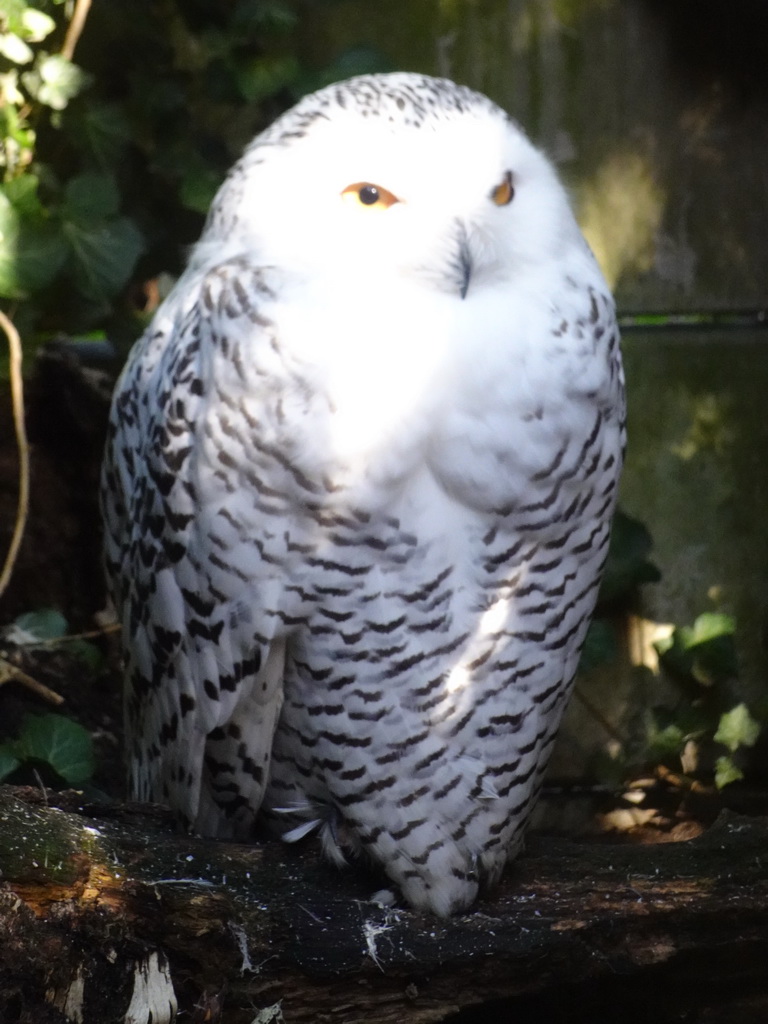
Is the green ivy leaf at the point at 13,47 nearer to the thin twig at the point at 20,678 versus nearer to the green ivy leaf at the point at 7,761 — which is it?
the thin twig at the point at 20,678

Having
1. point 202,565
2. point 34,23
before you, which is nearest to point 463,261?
point 202,565

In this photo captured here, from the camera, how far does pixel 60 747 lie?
7.03 ft

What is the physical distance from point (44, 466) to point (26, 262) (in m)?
0.77

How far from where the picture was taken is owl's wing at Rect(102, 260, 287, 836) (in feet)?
5.48

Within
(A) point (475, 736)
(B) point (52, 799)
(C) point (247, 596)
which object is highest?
(C) point (247, 596)

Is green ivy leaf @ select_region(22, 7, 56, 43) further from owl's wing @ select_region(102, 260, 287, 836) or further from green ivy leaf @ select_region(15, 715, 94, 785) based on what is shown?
green ivy leaf @ select_region(15, 715, 94, 785)

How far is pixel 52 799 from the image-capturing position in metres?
1.67

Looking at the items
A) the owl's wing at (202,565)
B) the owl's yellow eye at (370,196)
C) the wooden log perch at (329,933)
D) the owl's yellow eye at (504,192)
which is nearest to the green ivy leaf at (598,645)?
the wooden log perch at (329,933)

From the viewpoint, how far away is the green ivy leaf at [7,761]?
2.06 metres

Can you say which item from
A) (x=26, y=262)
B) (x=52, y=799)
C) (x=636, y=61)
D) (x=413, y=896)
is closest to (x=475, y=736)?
(x=413, y=896)

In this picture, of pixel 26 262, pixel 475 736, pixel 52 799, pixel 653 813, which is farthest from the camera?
pixel 653 813

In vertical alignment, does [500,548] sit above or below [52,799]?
above

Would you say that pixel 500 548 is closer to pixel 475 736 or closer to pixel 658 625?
pixel 475 736

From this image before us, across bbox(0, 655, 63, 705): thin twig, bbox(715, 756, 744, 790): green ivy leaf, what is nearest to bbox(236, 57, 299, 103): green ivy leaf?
bbox(0, 655, 63, 705): thin twig
